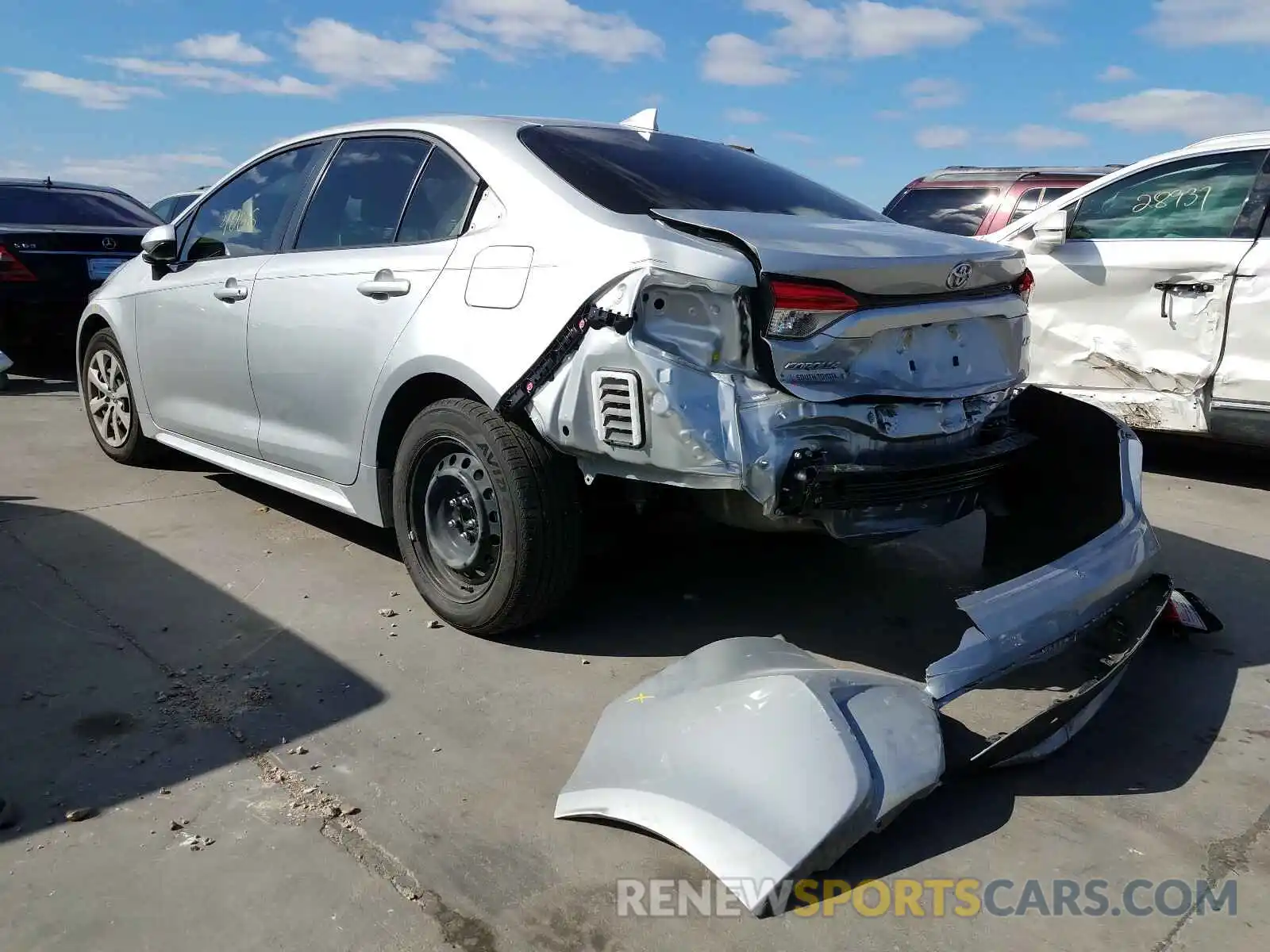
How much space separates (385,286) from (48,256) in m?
5.62

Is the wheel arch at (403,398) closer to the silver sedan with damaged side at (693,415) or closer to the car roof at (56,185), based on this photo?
the silver sedan with damaged side at (693,415)

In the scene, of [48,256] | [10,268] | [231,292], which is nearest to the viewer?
[231,292]

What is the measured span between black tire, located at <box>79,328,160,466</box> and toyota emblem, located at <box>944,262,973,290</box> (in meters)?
4.06

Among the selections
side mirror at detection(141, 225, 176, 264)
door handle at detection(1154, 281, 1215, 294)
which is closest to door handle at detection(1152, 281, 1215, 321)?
door handle at detection(1154, 281, 1215, 294)

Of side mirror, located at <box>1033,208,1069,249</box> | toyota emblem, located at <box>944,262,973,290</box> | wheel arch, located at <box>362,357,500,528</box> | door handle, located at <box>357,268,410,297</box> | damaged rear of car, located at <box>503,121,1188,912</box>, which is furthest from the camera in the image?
side mirror, located at <box>1033,208,1069,249</box>

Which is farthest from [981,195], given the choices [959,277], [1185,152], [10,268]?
[10,268]

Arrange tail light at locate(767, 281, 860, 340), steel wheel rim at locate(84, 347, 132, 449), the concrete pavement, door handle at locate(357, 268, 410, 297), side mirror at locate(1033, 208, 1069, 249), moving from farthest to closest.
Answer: side mirror at locate(1033, 208, 1069, 249)
steel wheel rim at locate(84, 347, 132, 449)
door handle at locate(357, 268, 410, 297)
tail light at locate(767, 281, 860, 340)
the concrete pavement

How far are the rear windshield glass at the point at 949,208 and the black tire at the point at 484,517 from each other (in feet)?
22.7

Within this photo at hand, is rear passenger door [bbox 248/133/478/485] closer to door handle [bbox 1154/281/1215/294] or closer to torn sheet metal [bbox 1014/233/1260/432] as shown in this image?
torn sheet metal [bbox 1014/233/1260/432]

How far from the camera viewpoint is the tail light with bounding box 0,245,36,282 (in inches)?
301

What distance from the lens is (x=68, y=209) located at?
8445 millimetres

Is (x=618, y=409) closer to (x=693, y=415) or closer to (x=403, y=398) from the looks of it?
(x=693, y=415)

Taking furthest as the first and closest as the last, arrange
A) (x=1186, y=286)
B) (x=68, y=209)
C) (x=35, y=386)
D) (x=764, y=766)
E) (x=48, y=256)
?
(x=35, y=386), (x=68, y=209), (x=48, y=256), (x=1186, y=286), (x=764, y=766)

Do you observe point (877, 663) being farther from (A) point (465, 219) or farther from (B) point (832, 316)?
(A) point (465, 219)
